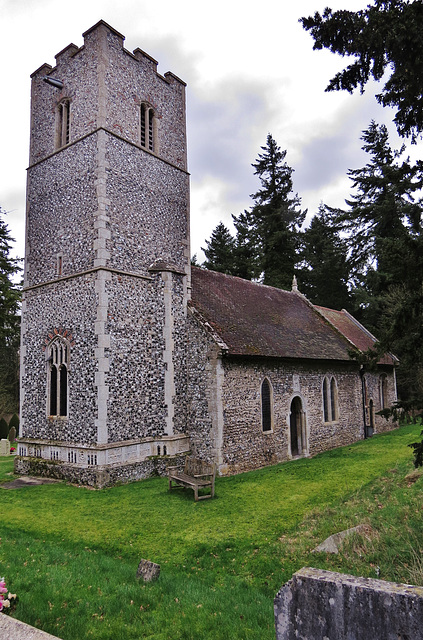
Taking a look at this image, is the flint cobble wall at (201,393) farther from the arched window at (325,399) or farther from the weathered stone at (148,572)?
the weathered stone at (148,572)

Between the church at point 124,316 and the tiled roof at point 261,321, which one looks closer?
the church at point 124,316

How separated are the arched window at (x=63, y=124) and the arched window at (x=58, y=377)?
7.42 m

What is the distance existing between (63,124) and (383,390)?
70.8 ft

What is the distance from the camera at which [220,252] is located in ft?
138

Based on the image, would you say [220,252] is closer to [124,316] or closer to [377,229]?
[377,229]

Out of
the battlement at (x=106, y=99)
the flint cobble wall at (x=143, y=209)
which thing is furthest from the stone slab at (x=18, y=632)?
the battlement at (x=106, y=99)

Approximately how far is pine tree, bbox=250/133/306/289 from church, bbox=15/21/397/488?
19.9 meters

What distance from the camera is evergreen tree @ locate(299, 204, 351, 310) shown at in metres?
36.6

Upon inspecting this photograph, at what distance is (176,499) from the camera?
36.1 ft

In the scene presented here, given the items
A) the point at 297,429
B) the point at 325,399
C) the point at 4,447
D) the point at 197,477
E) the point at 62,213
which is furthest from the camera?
the point at 4,447

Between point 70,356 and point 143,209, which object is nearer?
point 70,356

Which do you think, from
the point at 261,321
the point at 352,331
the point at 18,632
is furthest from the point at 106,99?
the point at 352,331

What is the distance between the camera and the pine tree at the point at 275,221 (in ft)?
121

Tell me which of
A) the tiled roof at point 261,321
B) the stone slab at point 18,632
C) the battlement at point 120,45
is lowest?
the stone slab at point 18,632
